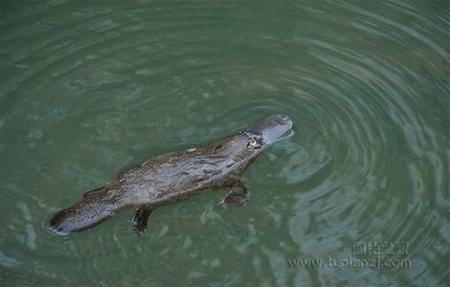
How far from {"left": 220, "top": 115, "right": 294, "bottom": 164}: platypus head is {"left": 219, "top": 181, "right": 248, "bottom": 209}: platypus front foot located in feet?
0.74

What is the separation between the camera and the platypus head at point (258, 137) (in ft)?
15.1

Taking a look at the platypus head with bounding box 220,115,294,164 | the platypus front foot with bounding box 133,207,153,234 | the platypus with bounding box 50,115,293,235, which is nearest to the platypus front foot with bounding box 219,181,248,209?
the platypus with bounding box 50,115,293,235

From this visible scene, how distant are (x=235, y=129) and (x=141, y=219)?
1.20m

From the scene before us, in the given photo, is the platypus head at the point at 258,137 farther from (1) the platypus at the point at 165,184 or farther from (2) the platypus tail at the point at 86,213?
(2) the platypus tail at the point at 86,213

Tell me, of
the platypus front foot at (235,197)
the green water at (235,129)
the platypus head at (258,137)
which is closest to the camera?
the green water at (235,129)

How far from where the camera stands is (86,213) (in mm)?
4070

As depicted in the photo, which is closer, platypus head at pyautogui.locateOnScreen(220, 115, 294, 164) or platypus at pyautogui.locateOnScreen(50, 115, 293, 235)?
platypus at pyautogui.locateOnScreen(50, 115, 293, 235)

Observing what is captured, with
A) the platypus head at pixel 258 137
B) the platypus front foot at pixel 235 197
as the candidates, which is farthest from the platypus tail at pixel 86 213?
the platypus head at pixel 258 137

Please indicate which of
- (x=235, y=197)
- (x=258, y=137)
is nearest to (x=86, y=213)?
(x=235, y=197)

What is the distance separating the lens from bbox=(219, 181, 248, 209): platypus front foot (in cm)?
428

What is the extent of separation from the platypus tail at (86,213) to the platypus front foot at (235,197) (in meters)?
0.72

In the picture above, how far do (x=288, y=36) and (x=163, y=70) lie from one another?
1.30m

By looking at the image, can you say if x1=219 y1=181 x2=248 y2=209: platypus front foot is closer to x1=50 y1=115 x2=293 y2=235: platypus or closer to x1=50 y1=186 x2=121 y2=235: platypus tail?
x1=50 y1=115 x2=293 y2=235: platypus

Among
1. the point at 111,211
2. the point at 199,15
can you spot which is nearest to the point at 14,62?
the point at 199,15
